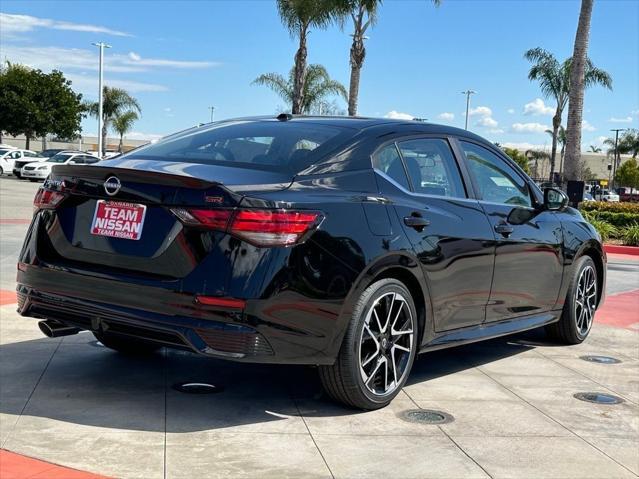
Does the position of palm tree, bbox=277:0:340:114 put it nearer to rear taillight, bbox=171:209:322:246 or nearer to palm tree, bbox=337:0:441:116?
palm tree, bbox=337:0:441:116

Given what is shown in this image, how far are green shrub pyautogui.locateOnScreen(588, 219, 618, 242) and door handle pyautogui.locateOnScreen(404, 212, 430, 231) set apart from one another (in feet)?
52.7

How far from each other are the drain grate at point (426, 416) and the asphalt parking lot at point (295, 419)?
0.06m

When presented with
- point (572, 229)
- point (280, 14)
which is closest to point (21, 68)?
point (280, 14)

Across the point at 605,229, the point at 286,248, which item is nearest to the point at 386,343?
the point at 286,248

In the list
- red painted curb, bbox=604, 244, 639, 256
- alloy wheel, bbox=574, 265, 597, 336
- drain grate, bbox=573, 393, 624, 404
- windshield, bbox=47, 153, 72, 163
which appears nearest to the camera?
drain grate, bbox=573, 393, 624, 404

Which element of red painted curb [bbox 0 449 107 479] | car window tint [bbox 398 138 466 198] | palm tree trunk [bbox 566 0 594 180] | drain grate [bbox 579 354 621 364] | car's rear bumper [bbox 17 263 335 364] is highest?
palm tree trunk [bbox 566 0 594 180]

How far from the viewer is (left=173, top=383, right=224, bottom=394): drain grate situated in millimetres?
4961

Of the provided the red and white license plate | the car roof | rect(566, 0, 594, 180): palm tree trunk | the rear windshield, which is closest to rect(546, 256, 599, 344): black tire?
the car roof

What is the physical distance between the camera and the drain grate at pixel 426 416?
15.3ft

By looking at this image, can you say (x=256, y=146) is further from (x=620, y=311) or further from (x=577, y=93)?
(x=577, y=93)

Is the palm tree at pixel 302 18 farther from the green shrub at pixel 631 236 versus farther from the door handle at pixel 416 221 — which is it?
the door handle at pixel 416 221

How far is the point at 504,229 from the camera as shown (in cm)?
569

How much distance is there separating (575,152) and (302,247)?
1824 centimetres

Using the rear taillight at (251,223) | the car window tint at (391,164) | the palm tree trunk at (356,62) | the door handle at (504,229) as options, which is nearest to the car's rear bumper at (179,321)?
the rear taillight at (251,223)
